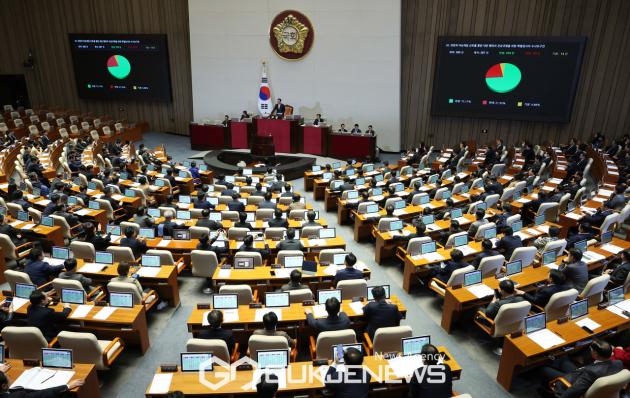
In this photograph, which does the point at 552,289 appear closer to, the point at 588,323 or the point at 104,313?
the point at 588,323

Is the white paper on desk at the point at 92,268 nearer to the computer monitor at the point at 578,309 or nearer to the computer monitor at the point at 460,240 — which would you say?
the computer monitor at the point at 460,240

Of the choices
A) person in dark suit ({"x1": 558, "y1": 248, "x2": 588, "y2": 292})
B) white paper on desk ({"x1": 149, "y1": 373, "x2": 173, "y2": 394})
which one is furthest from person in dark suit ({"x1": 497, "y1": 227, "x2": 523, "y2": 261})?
white paper on desk ({"x1": 149, "y1": 373, "x2": 173, "y2": 394})

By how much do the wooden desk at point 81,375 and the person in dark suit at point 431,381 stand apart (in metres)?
3.52

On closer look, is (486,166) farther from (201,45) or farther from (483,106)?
(201,45)

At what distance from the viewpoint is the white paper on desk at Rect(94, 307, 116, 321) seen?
568 centimetres

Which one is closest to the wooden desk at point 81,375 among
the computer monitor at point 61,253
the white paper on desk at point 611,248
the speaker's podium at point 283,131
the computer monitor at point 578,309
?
the computer monitor at point 61,253

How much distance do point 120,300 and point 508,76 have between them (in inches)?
654

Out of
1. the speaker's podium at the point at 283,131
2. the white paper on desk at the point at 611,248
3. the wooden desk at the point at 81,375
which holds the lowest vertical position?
the wooden desk at the point at 81,375

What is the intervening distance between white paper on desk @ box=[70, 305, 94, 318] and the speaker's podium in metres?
12.8

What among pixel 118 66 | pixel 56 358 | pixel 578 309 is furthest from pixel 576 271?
pixel 118 66

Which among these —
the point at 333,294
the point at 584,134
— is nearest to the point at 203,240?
the point at 333,294

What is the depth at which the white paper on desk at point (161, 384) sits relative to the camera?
437cm

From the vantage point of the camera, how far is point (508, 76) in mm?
17172

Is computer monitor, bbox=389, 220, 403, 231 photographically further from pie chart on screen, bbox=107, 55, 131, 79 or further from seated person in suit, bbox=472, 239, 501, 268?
pie chart on screen, bbox=107, 55, 131, 79
